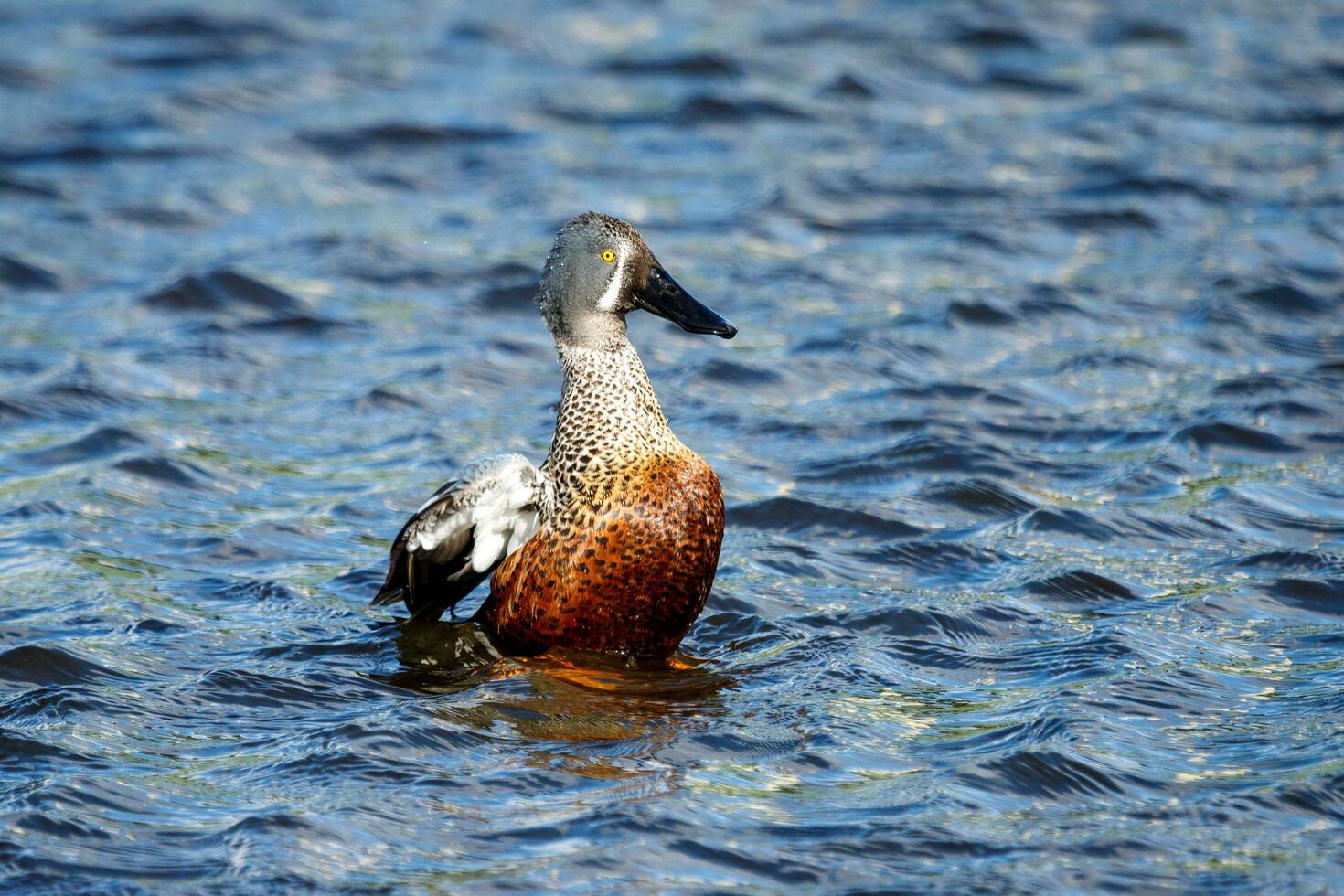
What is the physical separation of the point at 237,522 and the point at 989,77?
8505 millimetres

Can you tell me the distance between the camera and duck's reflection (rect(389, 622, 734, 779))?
5.80 metres

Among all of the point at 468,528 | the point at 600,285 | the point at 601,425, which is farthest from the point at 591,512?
the point at 600,285

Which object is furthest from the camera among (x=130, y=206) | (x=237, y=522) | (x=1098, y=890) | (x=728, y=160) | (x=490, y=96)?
(x=490, y=96)

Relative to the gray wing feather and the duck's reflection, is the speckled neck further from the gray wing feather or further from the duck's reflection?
the duck's reflection

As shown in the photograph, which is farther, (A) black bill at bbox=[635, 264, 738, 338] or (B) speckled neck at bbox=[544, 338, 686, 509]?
(A) black bill at bbox=[635, 264, 738, 338]

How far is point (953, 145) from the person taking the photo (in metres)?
13.2

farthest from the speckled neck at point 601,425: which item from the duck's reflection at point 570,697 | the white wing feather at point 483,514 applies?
the duck's reflection at point 570,697

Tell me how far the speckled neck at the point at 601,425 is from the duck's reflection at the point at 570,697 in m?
0.62

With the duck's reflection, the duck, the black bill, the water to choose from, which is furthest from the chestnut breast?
the black bill

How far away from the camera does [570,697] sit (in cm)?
624

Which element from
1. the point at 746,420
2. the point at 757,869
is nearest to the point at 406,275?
the point at 746,420

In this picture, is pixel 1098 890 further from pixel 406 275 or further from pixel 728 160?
pixel 728 160

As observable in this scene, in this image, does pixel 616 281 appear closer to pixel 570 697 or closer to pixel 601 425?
pixel 601 425

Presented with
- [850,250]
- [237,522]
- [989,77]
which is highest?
[989,77]
